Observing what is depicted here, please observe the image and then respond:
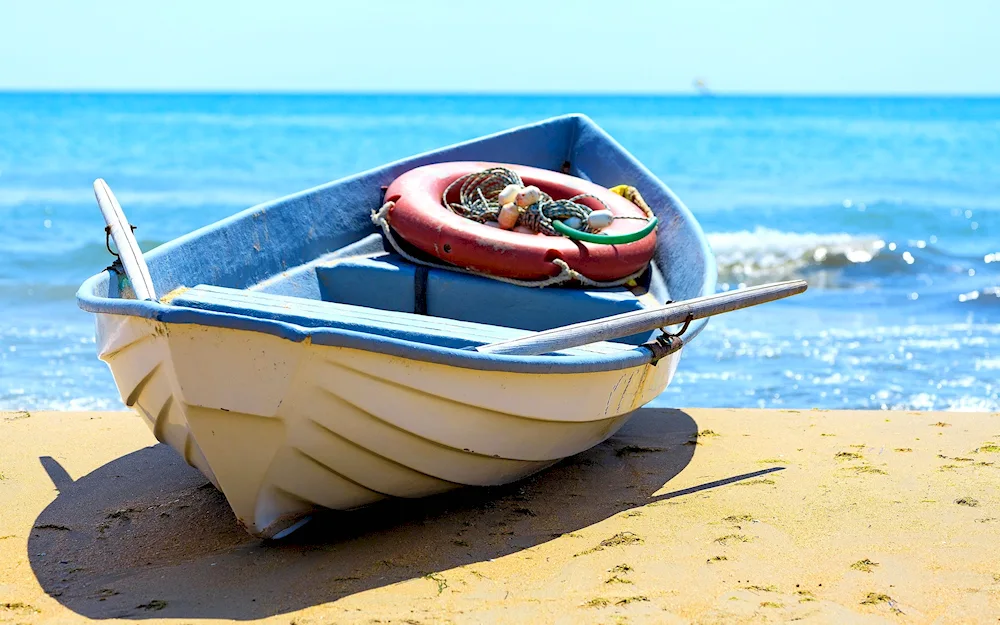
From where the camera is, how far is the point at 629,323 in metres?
3.15

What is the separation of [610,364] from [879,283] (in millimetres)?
7215

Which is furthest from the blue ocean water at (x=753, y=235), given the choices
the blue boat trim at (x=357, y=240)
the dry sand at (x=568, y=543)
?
the dry sand at (x=568, y=543)

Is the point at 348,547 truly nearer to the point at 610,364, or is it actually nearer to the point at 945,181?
the point at 610,364

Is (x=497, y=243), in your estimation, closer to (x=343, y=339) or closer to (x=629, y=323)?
(x=629, y=323)

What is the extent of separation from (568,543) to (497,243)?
55.7 inches

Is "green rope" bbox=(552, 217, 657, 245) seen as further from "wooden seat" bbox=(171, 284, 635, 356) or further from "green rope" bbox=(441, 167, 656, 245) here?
"wooden seat" bbox=(171, 284, 635, 356)

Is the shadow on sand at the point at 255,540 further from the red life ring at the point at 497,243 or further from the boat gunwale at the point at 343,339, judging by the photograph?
the red life ring at the point at 497,243

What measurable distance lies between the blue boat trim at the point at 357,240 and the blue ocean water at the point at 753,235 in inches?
54.1

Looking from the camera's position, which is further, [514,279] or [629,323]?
[514,279]

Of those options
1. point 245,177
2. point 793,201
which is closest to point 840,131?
point 793,201

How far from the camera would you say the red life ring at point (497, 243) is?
4.05m

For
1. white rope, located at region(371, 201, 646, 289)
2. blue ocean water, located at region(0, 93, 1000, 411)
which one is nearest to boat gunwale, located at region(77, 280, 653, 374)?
white rope, located at region(371, 201, 646, 289)

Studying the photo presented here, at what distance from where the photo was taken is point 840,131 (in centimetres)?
3484

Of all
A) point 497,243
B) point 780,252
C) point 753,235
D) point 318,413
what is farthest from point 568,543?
point 753,235
